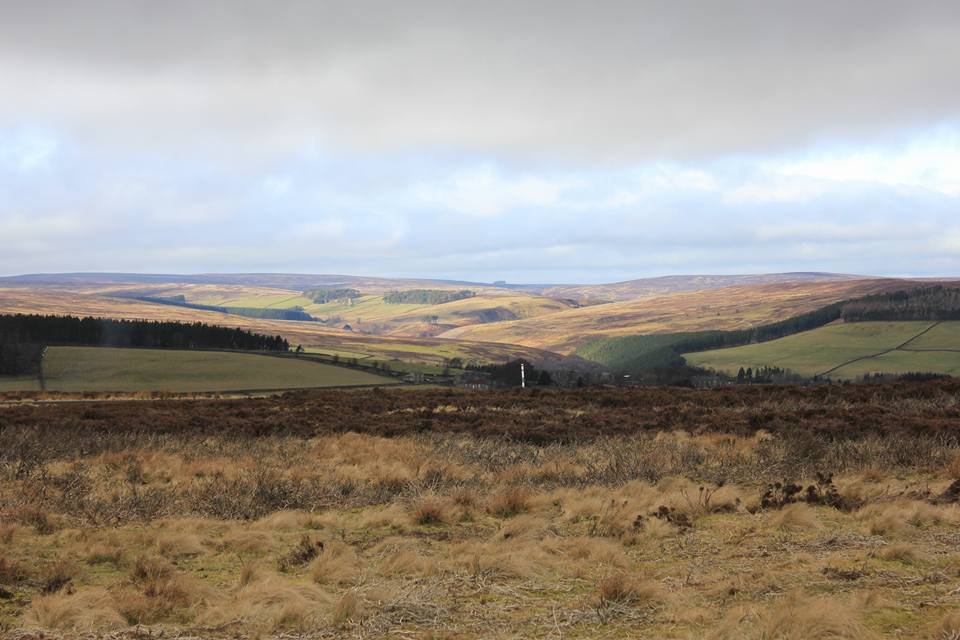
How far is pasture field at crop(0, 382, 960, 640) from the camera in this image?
7727mm

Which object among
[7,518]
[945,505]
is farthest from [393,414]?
[945,505]

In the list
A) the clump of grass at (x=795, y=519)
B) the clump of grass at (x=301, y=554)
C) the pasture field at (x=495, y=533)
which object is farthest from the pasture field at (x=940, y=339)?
the clump of grass at (x=301, y=554)

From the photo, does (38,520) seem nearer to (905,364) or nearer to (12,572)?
(12,572)

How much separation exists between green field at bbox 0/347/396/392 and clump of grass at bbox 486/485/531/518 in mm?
53712

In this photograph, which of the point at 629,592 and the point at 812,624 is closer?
the point at 812,624

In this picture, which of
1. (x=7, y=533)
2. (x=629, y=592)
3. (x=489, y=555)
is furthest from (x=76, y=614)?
(x=629, y=592)

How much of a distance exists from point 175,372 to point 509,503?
66.9 metres

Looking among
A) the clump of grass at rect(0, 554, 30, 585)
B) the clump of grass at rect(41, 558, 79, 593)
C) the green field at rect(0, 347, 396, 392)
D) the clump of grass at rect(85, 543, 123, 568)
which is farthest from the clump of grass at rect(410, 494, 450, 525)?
the green field at rect(0, 347, 396, 392)

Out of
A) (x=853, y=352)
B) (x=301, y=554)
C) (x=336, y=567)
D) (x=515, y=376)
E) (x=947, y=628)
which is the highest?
(x=947, y=628)

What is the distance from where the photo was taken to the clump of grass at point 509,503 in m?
13.0

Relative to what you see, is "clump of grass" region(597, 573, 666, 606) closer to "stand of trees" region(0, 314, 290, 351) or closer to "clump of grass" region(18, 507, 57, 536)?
"clump of grass" region(18, 507, 57, 536)

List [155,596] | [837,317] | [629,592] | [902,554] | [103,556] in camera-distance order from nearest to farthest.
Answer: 1. [629,592]
2. [155,596]
3. [902,554]
4. [103,556]
5. [837,317]

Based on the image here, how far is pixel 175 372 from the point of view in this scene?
71750mm

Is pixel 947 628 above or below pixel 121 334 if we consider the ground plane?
above
